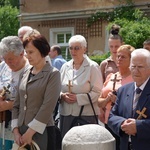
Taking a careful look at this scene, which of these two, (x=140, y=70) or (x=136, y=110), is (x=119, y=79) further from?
(x=136, y=110)

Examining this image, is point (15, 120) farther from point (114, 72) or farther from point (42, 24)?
point (42, 24)

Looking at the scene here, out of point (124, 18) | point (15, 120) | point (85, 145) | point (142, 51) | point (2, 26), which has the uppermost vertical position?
point (142, 51)

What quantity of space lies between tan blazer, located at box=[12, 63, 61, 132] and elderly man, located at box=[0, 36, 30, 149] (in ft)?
1.76

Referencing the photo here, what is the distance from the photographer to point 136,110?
14.4ft

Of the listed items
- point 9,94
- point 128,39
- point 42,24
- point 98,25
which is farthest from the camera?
point 42,24

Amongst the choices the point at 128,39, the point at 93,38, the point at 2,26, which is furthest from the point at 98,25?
the point at 2,26

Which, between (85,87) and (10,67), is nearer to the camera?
(10,67)

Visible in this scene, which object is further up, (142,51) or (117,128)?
(142,51)

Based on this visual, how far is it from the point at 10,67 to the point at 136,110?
1762 mm

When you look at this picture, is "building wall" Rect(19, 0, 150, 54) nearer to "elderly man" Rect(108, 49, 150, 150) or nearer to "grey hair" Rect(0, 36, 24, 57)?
"grey hair" Rect(0, 36, 24, 57)

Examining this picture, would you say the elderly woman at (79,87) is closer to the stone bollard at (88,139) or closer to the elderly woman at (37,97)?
the elderly woman at (37,97)

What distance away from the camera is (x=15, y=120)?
5.00 m

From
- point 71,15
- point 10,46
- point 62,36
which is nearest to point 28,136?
point 10,46

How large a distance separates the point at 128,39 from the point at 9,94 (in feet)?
28.2
